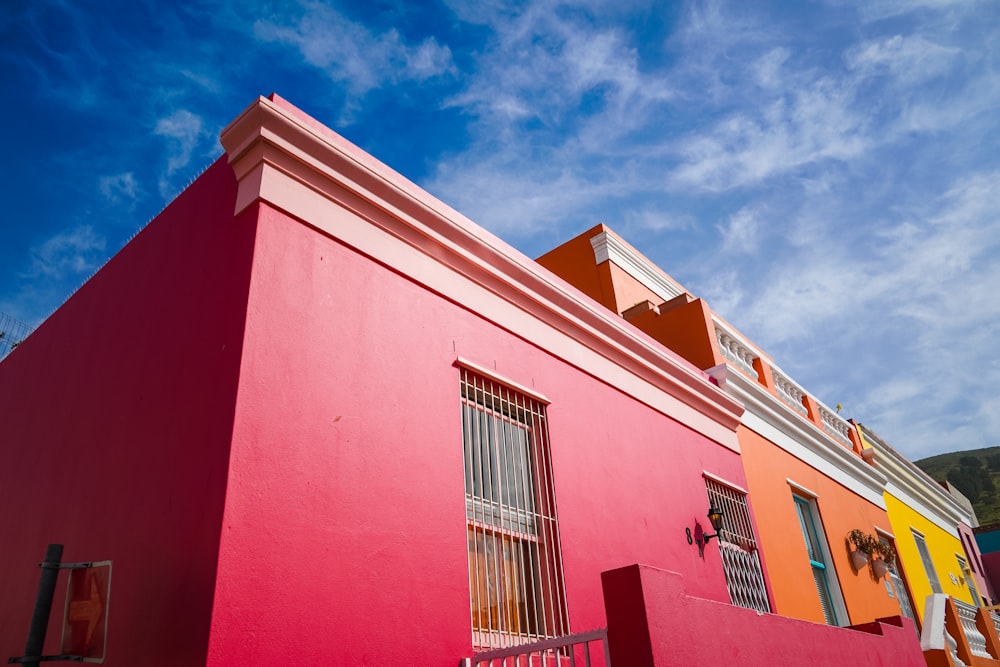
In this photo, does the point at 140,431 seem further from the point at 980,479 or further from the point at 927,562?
the point at 980,479

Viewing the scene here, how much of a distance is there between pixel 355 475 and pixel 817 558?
7.21 metres

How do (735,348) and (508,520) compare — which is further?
(735,348)

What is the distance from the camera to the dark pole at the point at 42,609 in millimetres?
3158

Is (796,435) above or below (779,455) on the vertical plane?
above

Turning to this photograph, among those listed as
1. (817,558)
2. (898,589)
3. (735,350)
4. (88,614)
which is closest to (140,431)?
(88,614)

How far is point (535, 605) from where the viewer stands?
4738 millimetres

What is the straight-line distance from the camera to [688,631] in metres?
3.52

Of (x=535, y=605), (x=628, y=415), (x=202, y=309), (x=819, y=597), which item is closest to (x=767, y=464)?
(x=819, y=597)

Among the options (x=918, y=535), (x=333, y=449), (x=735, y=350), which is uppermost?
(x=735, y=350)

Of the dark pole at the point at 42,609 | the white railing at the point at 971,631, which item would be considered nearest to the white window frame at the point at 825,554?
the white railing at the point at 971,631

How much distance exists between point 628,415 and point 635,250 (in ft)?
16.7

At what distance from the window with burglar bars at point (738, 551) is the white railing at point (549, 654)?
2582 mm

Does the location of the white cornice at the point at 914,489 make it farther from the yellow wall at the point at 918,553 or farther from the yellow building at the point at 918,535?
the yellow wall at the point at 918,553

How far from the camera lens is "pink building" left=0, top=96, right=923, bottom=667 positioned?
340cm
